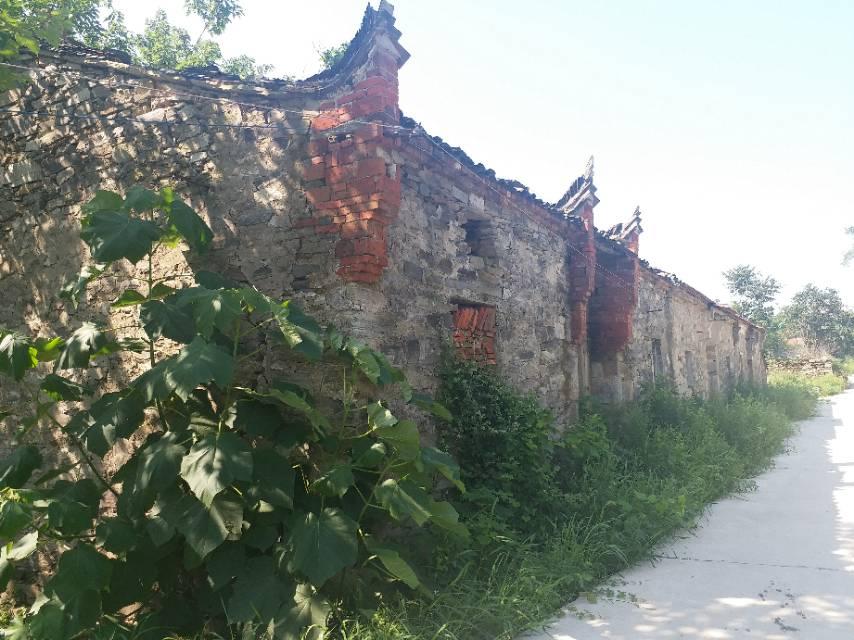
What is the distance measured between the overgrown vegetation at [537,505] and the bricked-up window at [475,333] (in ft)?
0.77

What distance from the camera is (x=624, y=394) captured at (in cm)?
882

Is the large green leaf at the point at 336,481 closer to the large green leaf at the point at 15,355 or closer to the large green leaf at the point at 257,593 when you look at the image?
the large green leaf at the point at 257,593

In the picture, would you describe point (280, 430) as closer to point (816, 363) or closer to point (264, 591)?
point (264, 591)

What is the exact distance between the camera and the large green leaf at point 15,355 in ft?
10.3

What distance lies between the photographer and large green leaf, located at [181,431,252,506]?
2771 millimetres

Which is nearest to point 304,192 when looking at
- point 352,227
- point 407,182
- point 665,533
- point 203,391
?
point 352,227

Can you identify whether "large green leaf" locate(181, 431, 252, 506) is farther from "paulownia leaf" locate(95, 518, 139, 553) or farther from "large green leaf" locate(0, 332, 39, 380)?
"large green leaf" locate(0, 332, 39, 380)

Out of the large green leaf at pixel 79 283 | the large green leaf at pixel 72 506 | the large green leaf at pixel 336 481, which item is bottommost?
the large green leaf at pixel 72 506

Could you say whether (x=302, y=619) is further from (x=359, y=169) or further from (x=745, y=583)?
(x=745, y=583)

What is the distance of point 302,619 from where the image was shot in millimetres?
2955

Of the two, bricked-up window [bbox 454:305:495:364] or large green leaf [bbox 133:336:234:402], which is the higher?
bricked-up window [bbox 454:305:495:364]

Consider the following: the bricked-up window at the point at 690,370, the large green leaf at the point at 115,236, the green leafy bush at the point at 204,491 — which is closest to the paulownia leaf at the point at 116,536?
the green leafy bush at the point at 204,491

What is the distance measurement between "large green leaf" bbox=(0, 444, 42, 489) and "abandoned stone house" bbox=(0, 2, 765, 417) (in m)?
1.50

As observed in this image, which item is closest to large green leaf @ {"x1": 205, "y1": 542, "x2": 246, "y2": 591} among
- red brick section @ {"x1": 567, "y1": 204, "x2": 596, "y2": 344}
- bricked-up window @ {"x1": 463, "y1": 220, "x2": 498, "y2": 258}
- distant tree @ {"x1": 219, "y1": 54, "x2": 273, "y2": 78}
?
bricked-up window @ {"x1": 463, "y1": 220, "x2": 498, "y2": 258}
